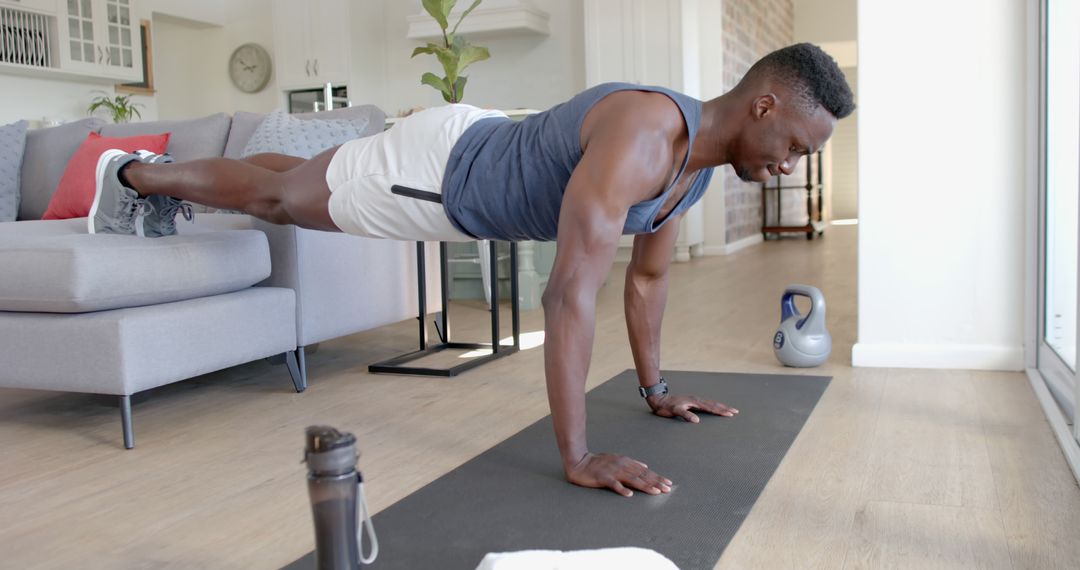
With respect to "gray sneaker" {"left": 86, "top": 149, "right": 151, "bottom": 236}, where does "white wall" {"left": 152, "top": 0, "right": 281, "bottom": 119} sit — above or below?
above

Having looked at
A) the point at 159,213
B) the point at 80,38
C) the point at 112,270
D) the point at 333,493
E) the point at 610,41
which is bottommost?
the point at 333,493

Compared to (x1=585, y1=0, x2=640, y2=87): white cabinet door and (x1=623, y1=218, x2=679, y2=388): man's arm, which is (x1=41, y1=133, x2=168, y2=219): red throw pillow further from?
(x1=585, y1=0, x2=640, y2=87): white cabinet door

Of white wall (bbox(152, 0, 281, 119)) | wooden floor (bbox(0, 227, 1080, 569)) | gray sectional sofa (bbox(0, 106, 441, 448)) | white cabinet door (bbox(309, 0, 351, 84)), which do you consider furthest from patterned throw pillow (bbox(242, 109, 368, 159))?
white wall (bbox(152, 0, 281, 119))

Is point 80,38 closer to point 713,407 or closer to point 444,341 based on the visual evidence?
point 444,341

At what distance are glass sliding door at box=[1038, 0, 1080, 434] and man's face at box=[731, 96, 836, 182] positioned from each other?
87cm

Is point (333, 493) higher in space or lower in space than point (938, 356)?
higher

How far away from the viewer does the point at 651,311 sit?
7.20 ft

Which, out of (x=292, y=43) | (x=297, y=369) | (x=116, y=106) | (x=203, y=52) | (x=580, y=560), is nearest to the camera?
(x=580, y=560)

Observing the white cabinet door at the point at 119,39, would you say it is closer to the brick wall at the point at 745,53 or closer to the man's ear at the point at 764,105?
the brick wall at the point at 745,53

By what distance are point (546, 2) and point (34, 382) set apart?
5.84 m

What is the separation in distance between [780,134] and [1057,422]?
37.6 inches

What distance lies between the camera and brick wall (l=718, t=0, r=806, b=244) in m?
7.24

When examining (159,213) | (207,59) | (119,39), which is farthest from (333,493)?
(207,59)

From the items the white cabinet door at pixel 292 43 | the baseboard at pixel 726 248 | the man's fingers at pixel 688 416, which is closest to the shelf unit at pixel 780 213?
the baseboard at pixel 726 248
